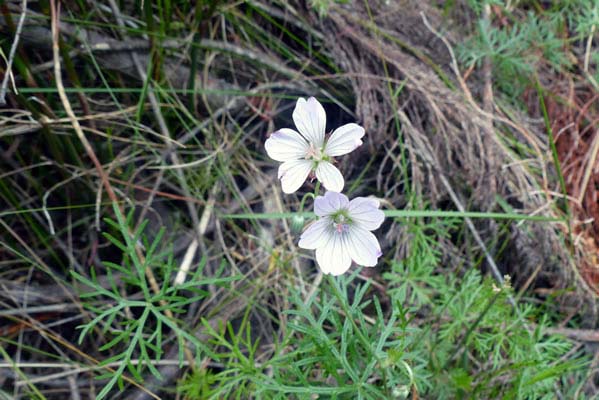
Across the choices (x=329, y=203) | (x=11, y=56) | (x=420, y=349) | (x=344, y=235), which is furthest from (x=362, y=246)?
(x=11, y=56)

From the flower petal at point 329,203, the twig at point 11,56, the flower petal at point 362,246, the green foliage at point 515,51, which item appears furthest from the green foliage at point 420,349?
the twig at point 11,56

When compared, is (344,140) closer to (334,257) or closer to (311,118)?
(311,118)

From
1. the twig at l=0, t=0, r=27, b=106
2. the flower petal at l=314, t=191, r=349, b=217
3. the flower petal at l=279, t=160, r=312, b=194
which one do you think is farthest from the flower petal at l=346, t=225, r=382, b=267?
the twig at l=0, t=0, r=27, b=106

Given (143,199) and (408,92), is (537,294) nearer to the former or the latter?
(408,92)

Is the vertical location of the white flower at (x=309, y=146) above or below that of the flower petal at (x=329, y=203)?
above

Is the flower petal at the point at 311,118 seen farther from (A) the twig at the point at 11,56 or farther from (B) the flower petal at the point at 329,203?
(A) the twig at the point at 11,56

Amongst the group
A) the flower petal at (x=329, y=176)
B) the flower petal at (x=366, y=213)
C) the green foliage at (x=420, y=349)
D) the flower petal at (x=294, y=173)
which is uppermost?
the flower petal at (x=329, y=176)
